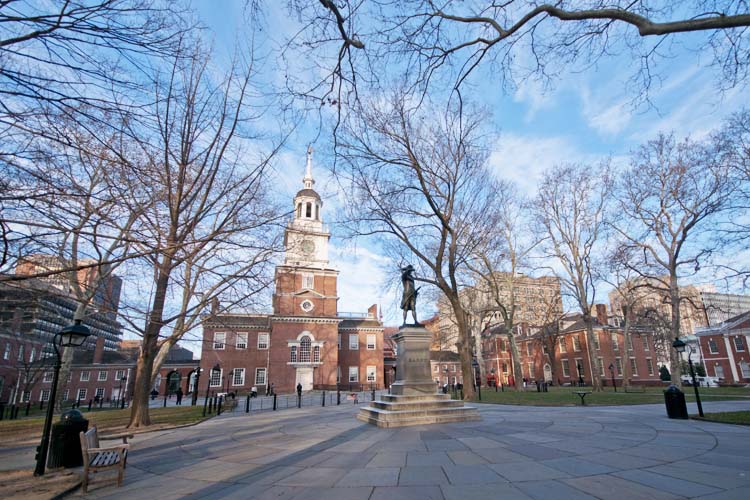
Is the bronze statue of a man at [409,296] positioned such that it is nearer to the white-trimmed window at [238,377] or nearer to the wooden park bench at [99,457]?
the wooden park bench at [99,457]

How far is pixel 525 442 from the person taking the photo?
7.72m

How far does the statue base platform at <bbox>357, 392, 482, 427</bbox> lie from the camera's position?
36.1 ft

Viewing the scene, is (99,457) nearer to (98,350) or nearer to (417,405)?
(417,405)

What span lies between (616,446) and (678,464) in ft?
4.88

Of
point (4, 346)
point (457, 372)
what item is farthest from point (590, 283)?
point (4, 346)

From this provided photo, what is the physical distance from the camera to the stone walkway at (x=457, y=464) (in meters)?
4.78

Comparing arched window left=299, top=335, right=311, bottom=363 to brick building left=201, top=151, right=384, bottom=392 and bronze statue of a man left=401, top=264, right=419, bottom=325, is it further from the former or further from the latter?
bronze statue of a man left=401, top=264, right=419, bottom=325

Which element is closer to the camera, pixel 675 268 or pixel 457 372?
pixel 675 268

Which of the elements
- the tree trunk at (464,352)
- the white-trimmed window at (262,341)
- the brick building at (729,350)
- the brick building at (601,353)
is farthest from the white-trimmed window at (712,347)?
the white-trimmed window at (262,341)

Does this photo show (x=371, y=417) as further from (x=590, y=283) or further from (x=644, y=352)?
(x=644, y=352)

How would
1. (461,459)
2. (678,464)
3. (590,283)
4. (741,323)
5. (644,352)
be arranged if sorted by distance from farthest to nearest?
(644,352) < (741,323) < (590,283) < (461,459) < (678,464)

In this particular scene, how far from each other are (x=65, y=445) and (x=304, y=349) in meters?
38.3

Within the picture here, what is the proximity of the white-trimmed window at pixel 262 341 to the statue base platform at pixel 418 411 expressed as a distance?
35.4 meters

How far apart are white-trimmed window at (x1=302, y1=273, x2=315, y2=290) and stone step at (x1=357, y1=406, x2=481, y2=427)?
36073 mm
